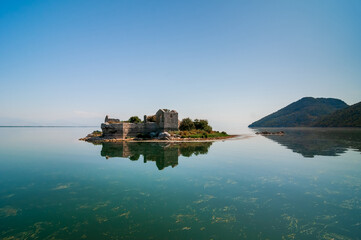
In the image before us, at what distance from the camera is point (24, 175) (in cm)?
1483

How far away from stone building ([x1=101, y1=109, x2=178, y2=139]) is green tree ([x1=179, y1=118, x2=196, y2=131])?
530 cm

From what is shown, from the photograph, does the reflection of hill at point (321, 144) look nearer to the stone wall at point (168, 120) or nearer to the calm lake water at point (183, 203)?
the calm lake water at point (183, 203)

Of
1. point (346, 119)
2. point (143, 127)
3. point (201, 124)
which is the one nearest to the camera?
point (143, 127)

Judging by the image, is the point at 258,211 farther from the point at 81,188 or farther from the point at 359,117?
the point at 359,117

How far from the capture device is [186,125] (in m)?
50.4

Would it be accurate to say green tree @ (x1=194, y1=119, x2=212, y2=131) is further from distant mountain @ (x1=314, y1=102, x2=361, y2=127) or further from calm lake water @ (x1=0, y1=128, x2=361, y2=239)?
distant mountain @ (x1=314, y1=102, x2=361, y2=127)

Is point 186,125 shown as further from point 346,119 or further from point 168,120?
point 346,119

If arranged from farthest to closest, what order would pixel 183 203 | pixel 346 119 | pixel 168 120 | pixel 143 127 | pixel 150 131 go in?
pixel 346 119, pixel 150 131, pixel 143 127, pixel 168 120, pixel 183 203

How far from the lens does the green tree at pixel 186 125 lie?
5038 cm

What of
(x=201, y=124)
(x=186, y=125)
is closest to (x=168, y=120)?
(x=186, y=125)

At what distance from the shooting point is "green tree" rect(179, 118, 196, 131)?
50375 mm

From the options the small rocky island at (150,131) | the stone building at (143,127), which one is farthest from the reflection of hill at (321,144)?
the stone building at (143,127)

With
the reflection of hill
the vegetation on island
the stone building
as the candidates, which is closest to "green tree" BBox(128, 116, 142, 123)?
the stone building

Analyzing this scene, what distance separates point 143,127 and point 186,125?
11812 millimetres
